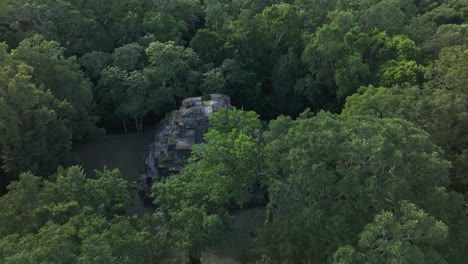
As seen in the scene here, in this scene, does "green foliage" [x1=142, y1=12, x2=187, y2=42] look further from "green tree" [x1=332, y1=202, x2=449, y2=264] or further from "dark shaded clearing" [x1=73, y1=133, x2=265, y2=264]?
"green tree" [x1=332, y1=202, x2=449, y2=264]

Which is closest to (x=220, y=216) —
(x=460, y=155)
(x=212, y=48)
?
(x=460, y=155)

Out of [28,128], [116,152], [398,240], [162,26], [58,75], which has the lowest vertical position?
[116,152]

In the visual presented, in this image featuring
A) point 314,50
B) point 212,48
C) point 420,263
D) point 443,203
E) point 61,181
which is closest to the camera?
point 420,263

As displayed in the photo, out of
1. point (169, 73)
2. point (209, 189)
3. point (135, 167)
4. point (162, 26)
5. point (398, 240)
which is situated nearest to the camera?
point (398, 240)

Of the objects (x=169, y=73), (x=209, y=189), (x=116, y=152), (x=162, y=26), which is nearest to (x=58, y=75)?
(x=116, y=152)

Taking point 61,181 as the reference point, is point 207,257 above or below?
below

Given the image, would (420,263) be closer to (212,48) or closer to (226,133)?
(226,133)

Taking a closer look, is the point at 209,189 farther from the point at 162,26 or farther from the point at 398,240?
the point at 162,26
